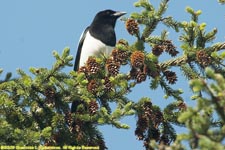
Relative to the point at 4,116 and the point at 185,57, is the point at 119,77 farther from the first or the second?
the point at 4,116

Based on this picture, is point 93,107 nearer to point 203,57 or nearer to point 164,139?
point 164,139

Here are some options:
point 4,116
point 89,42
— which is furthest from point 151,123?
point 89,42

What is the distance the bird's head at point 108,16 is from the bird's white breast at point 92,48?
450mm

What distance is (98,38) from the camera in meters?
7.99

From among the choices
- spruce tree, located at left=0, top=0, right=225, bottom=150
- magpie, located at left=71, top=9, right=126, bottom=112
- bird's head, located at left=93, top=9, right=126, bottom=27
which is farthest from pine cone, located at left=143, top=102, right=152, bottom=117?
bird's head, located at left=93, top=9, right=126, bottom=27

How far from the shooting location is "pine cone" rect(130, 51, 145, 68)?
445 centimetres

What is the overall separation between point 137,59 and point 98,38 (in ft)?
11.8

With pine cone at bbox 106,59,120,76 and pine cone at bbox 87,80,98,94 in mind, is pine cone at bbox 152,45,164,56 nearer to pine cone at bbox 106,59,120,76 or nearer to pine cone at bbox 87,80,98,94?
pine cone at bbox 106,59,120,76

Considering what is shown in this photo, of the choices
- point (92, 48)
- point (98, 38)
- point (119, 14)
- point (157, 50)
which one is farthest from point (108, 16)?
point (157, 50)

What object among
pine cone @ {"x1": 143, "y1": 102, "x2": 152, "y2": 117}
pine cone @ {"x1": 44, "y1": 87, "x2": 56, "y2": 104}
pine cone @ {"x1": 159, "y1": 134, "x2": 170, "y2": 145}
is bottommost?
pine cone @ {"x1": 159, "y1": 134, "x2": 170, "y2": 145}

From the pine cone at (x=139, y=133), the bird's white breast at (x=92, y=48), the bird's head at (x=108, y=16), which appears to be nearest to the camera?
the pine cone at (x=139, y=133)

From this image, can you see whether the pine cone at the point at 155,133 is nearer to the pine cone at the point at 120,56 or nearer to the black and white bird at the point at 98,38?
the pine cone at the point at 120,56

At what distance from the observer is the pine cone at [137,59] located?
4.45 m

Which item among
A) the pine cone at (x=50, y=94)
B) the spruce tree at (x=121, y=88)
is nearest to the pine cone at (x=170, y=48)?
the spruce tree at (x=121, y=88)
